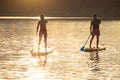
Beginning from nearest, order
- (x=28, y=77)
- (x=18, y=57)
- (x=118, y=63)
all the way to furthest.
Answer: (x=28, y=77) < (x=118, y=63) < (x=18, y=57)

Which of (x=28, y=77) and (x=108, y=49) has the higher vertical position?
(x=108, y=49)

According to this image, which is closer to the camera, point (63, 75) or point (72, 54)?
point (63, 75)

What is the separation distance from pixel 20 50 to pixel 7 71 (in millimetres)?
8835

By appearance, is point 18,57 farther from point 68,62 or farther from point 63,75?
point 63,75

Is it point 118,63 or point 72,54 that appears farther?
point 72,54

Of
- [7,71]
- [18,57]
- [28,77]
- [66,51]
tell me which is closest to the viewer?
[28,77]

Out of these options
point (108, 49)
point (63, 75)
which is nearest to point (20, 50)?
point (108, 49)

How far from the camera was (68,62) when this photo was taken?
23.6 m

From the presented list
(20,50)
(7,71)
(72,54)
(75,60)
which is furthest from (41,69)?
(20,50)

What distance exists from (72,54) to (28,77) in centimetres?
823

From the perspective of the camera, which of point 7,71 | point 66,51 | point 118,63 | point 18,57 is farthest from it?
point 66,51

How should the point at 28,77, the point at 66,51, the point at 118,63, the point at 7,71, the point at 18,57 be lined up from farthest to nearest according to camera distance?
the point at 66,51 → the point at 18,57 → the point at 118,63 → the point at 7,71 → the point at 28,77

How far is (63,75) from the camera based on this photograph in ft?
64.2

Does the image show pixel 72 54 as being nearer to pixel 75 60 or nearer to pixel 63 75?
pixel 75 60
